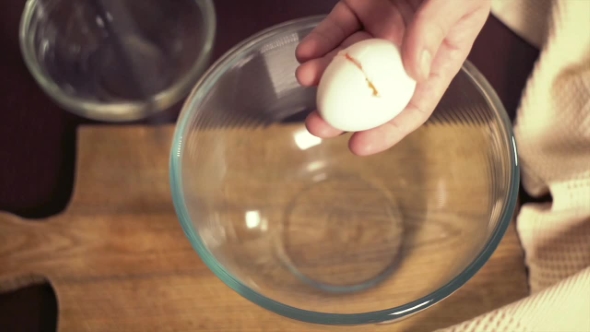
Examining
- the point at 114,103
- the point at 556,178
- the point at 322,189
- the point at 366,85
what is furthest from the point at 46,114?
the point at 556,178

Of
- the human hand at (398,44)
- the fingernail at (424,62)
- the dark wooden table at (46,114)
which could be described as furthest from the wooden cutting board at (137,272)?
the fingernail at (424,62)

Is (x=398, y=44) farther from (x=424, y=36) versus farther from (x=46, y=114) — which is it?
(x=46, y=114)

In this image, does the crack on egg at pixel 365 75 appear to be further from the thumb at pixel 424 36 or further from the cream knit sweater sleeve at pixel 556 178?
the cream knit sweater sleeve at pixel 556 178

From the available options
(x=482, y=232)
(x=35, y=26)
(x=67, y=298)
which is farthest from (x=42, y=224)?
(x=482, y=232)

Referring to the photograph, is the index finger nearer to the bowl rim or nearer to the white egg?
the white egg

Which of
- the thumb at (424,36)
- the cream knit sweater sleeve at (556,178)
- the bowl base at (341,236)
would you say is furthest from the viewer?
the bowl base at (341,236)

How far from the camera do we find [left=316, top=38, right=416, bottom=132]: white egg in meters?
0.64

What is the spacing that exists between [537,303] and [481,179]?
195 mm

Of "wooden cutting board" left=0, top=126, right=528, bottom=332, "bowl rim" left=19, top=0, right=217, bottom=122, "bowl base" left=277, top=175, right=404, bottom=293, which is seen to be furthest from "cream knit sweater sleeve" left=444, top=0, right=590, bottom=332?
"bowl rim" left=19, top=0, right=217, bottom=122

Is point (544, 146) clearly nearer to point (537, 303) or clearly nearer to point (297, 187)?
point (537, 303)

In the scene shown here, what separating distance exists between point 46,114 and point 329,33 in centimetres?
55

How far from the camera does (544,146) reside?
0.91m

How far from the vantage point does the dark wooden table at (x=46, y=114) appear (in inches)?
34.1

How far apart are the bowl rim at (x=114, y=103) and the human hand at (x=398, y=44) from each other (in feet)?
0.78
